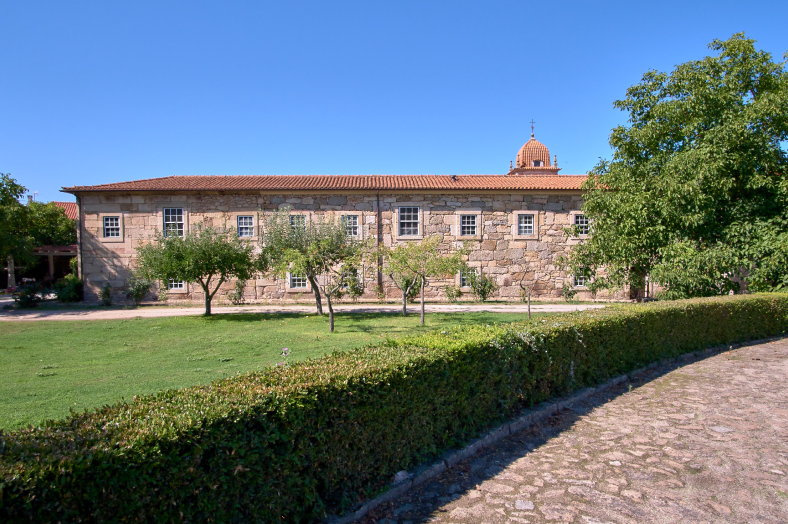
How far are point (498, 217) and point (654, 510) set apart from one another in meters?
17.6

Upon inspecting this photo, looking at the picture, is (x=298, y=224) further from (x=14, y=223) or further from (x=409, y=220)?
(x=14, y=223)

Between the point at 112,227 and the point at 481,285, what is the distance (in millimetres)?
16069

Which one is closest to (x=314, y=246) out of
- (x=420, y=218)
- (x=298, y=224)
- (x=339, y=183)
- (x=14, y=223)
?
(x=298, y=224)

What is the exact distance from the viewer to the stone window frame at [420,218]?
1998 centimetres

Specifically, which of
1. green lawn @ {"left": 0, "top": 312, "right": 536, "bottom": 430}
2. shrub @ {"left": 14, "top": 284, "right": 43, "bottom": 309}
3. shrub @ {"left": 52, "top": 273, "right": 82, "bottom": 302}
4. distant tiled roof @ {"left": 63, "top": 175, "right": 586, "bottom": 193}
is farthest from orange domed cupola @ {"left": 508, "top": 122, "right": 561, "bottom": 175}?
shrub @ {"left": 14, "top": 284, "right": 43, "bottom": 309}

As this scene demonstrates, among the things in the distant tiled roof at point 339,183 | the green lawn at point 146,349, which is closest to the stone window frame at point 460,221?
the distant tiled roof at point 339,183

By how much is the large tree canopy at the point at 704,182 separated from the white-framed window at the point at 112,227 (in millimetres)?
18764

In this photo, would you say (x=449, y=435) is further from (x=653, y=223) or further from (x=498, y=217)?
(x=498, y=217)

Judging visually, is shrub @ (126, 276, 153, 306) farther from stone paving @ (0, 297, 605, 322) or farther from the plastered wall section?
stone paving @ (0, 297, 605, 322)

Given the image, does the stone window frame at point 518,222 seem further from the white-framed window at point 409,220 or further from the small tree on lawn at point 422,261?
the small tree on lawn at point 422,261

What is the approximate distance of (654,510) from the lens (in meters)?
3.29

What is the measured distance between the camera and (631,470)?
3.93 meters

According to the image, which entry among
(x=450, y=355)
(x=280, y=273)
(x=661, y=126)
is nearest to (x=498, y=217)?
(x=661, y=126)

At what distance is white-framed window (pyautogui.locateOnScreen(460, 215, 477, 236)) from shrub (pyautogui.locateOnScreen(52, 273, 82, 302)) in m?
16.5
